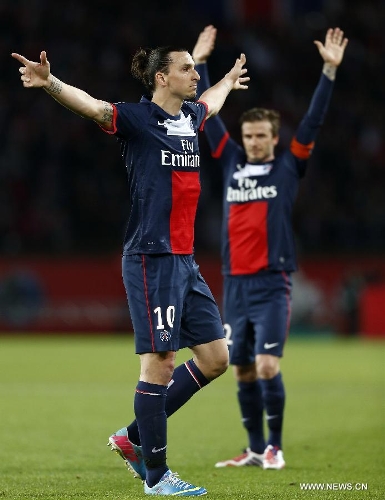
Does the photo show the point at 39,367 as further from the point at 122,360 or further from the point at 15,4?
the point at 15,4

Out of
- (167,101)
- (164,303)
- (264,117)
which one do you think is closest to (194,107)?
(167,101)

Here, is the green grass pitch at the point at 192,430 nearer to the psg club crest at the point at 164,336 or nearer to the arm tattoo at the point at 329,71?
the psg club crest at the point at 164,336

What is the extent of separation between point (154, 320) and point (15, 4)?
1955 centimetres

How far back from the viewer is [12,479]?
6148mm

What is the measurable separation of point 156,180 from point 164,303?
2.15ft

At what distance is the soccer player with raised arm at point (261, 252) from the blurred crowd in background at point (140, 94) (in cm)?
1272

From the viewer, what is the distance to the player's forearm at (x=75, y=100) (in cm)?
524

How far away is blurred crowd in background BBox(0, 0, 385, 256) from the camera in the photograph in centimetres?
2070

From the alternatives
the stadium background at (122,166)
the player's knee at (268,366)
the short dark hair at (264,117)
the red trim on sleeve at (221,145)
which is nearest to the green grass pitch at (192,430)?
the player's knee at (268,366)

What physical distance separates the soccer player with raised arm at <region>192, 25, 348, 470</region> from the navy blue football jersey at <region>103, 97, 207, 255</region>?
5.44 feet

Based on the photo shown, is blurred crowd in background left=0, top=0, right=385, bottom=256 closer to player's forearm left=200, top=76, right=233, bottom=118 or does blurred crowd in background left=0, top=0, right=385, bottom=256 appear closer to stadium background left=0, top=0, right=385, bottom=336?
stadium background left=0, top=0, right=385, bottom=336

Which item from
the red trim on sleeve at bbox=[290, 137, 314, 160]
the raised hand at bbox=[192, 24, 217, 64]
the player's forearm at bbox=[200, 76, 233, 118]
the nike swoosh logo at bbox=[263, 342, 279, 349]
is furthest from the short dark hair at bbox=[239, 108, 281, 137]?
the nike swoosh logo at bbox=[263, 342, 279, 349]

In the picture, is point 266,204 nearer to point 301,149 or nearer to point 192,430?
point 301,149

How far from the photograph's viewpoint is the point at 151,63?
19.1ft
